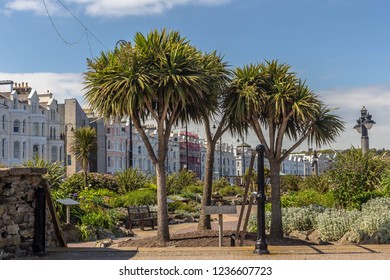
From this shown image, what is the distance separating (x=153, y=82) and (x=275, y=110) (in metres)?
3.16

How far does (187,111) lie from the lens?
12.9 metres

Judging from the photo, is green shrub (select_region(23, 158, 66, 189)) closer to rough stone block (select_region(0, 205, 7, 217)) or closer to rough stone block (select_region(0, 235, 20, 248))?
rough stone block (select_region(0, 235, 20, 248))

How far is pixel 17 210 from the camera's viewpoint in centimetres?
882

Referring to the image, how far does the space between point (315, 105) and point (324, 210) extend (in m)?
4.94

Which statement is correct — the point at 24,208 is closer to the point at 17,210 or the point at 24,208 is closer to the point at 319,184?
the point at 17,210

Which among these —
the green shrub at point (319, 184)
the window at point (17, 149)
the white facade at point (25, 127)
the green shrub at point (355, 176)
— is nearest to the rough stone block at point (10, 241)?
the green shrub at point (355, 176)

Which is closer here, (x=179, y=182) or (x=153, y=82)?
(x=153, y=82)

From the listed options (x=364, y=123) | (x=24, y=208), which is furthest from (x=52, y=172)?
(x=24, y=208)

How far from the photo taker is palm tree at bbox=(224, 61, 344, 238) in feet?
41.8

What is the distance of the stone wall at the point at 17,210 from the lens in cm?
855

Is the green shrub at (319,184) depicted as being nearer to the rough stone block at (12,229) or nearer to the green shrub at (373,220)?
the green shrub at (373,220)

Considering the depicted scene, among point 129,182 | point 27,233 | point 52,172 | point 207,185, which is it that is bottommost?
point 27,233

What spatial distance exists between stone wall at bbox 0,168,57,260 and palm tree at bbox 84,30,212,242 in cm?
282

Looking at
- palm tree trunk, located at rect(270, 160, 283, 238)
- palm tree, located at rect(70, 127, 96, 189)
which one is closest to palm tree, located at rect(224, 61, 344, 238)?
palm tree trunk, located at rect(270, 160, 283, 238)
